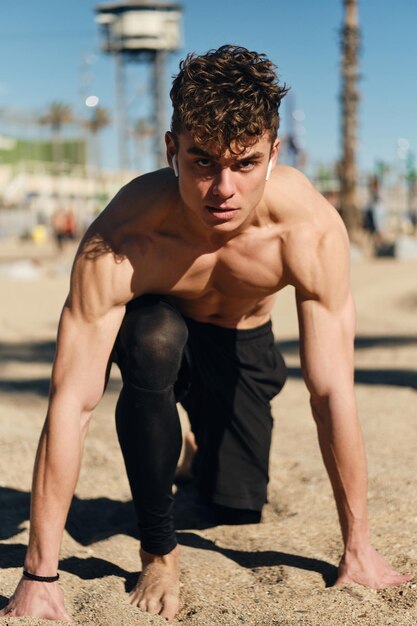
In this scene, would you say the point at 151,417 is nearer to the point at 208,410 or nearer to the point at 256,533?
the point at 208,410

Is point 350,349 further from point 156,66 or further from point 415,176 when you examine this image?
point 156,66

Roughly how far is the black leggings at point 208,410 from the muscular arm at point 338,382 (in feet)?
1.30

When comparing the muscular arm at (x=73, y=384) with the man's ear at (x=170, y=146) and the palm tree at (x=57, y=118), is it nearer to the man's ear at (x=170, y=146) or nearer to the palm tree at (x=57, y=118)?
the man's ear at (x=170, y=146)

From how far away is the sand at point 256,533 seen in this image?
2.56 metres

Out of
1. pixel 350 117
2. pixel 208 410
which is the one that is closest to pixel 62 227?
pixel 350 117

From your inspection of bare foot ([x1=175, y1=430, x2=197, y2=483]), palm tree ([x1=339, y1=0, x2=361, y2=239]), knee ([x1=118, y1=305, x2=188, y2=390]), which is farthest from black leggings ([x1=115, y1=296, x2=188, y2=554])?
palm tree ([x1=339, y1=0, x2=361, y2=239])

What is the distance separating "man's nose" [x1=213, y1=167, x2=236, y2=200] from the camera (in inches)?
94.0

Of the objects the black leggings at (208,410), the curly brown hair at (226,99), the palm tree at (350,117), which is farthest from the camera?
the palm tree at (350,117)

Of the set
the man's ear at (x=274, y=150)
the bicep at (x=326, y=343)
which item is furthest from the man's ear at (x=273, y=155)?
the bicep at (x=326, y=343)

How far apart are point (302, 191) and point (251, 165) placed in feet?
1.22

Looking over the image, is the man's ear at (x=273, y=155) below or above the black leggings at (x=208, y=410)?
above

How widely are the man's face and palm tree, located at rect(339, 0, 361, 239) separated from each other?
1735 cm

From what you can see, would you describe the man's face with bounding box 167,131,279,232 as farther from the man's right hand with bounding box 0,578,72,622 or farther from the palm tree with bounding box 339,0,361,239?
the palm tree with bounding box 339,0,361,239

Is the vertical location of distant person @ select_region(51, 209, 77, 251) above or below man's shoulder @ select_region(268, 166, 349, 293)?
below
